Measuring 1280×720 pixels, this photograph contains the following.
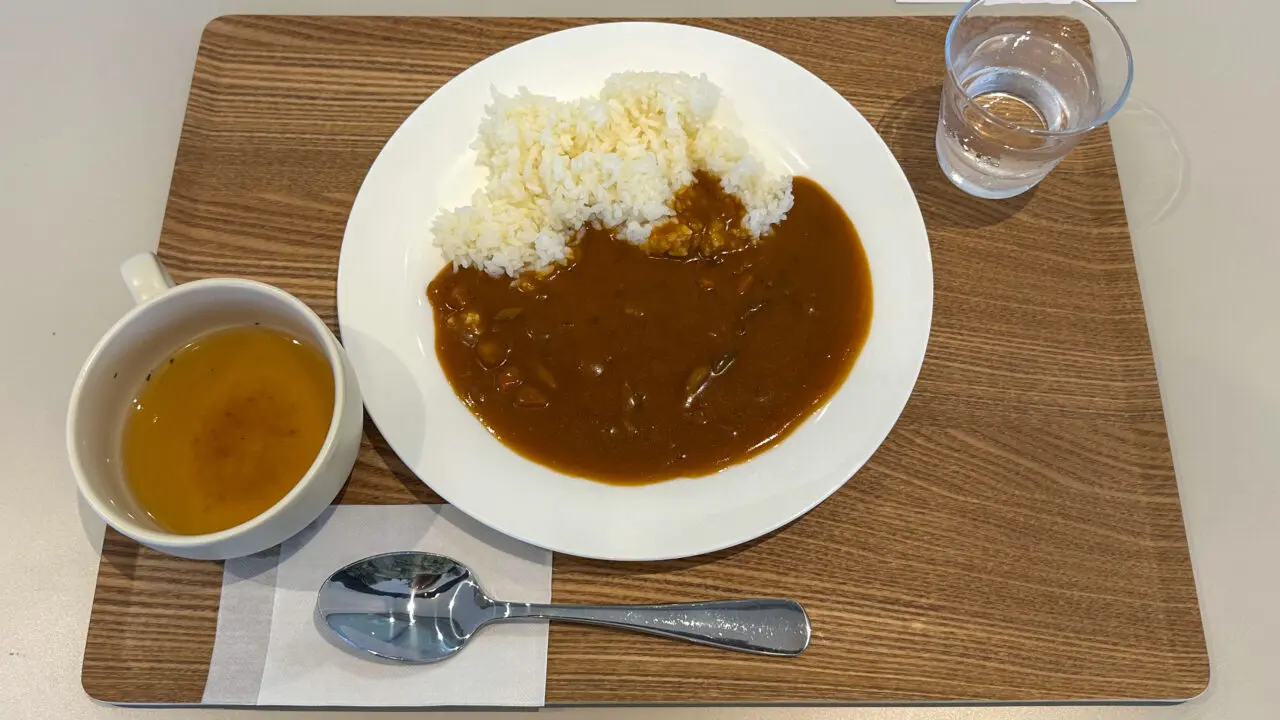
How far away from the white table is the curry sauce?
57 centimetres

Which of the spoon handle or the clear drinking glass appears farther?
the clear drinking glass

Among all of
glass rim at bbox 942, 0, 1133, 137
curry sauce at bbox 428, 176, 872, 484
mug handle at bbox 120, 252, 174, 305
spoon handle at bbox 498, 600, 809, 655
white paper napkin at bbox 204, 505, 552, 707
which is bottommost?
spoon handle at bbox 498, 600, 809, 655

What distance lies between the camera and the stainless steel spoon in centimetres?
155

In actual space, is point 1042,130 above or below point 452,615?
above

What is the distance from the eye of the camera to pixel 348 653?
1565 millimetres

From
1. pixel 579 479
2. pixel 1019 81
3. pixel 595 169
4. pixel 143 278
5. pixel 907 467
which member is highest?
pixel 143 278

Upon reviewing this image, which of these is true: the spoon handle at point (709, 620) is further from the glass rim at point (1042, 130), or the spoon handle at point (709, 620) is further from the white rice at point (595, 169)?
the glass rim at point (1042, 130)

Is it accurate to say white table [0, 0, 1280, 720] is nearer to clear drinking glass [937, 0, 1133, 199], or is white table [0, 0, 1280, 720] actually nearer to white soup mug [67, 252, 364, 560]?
clear drinking glass [937, 0, 1133, 199]

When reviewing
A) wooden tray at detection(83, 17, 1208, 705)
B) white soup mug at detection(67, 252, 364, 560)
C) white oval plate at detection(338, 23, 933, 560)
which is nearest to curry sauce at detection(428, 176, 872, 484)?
white oval plate at detection(338, 23, 933, 560)

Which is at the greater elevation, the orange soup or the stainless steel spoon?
the orange soup

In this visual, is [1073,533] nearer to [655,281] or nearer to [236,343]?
[655,281]

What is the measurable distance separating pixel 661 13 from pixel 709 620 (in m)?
1.79

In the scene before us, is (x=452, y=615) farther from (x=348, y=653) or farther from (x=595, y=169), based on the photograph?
(x=595, y=169)

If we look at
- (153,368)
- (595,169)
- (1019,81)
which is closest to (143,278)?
(153,368)
